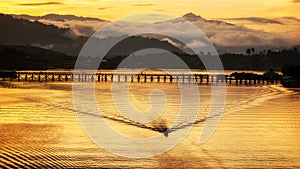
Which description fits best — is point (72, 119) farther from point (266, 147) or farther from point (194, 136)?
point (266, 147)

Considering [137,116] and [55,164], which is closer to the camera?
[55,164]

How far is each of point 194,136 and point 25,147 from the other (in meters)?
13.1

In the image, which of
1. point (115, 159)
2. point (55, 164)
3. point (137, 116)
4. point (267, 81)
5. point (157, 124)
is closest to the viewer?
point (55, 164)

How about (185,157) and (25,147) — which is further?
(25,147)

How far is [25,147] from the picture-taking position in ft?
116

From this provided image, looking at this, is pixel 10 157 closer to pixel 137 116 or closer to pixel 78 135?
pixel 78 135

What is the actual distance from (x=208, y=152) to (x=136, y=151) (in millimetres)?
4577

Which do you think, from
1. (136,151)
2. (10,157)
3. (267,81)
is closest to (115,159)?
(136,151)

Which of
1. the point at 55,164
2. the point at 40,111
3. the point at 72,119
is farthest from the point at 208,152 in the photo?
the point at 40,111

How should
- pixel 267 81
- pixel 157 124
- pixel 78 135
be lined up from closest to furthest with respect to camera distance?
pixel 78 135
pixel 157 124
pixel 267 81

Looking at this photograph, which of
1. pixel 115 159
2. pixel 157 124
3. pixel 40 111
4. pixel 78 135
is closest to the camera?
pixel 115 159

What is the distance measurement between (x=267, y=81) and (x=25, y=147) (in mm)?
122100

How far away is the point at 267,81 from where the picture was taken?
494ft

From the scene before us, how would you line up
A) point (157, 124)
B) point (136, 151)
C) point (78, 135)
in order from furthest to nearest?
point (157, 124)
point (78, 135)
point (136, 151)
